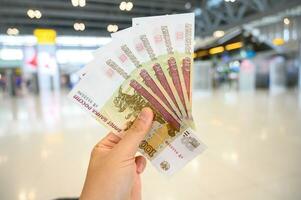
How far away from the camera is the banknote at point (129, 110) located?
786 mm

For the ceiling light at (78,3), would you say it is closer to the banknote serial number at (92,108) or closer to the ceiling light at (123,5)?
the ceiling light at (123,5)

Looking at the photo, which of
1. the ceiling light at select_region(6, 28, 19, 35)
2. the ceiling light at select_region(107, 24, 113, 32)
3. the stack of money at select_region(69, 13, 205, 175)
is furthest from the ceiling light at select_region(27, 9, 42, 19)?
the stack of money at select_region(69, 13, 205, 175)

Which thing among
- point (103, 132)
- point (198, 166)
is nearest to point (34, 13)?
point (198, 166)

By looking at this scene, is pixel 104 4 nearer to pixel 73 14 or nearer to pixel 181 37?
pixel 73 14

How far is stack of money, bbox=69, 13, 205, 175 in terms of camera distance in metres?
0.77

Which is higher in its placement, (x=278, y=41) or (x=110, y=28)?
(x=278, y=41)

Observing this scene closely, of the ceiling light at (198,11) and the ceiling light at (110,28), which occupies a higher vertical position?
the ceiling light at (198,11)

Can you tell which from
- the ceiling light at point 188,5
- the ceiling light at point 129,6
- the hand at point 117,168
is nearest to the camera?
the hand at point 117,168

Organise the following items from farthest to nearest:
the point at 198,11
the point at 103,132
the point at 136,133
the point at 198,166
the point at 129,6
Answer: the point at 103,132, the point at 198,166, the point at 198,11, the point at 129,6, the point at 136,133

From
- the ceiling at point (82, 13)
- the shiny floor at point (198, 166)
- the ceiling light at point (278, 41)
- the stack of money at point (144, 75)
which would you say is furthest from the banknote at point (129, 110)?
the ceiling light at point (278, 41)

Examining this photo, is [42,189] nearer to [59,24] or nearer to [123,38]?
[59,24]

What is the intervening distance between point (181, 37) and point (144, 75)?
6.2 inches

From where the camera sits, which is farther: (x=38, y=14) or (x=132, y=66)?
(x=38, y=14)

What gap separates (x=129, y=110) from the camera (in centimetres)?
82
